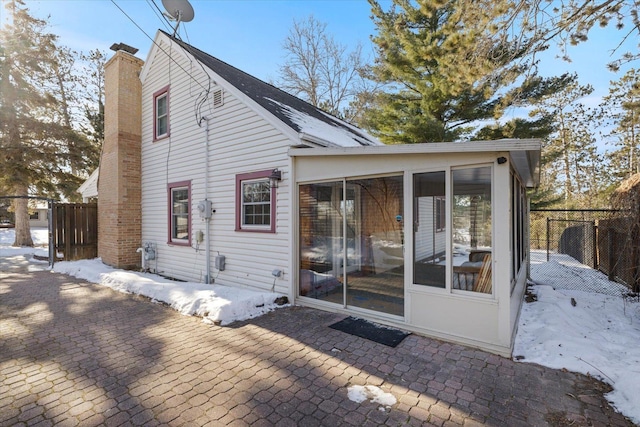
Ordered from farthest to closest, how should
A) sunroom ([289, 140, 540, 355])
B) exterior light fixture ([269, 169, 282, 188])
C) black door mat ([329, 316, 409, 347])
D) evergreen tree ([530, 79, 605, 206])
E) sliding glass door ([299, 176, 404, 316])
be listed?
evergreen tree ([530, 79, 605, 206])
exterior light fixture ([269, 169, 282, 188])
sliding glass door ([299, 176, 404, 316])
black door mat ([329, 316, 409, 347])
sunroom ([289, 140, 540, 355])

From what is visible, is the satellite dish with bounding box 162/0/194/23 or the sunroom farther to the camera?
the satellite dish with bounding box 162/0/194/23

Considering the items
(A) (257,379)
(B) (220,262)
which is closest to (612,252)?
(A) (257,379)

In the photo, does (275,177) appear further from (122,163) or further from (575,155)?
(575,155)

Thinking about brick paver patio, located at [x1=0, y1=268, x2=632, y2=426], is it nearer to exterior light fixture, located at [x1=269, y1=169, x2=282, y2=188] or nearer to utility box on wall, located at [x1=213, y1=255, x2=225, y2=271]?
utility box on wall, located at [x1=213, y1=255, x2=225, y2=271]

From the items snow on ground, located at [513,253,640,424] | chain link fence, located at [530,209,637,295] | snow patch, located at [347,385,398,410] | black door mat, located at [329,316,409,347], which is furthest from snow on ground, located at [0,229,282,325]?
chain link fence, located at [530,209,637,295]

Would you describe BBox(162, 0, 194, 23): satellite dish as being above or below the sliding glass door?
above

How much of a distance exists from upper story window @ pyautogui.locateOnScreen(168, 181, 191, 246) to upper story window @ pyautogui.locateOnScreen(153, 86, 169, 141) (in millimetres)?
1848

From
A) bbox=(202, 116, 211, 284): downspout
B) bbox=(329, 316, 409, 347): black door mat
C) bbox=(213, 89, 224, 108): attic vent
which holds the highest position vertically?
bbox=(213, 89, 224, 108): attic vent

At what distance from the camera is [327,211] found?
573 centimetres

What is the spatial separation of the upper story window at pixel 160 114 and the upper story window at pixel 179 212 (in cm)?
185

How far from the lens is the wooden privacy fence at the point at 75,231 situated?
10.2m

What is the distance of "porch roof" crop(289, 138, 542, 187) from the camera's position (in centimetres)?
367

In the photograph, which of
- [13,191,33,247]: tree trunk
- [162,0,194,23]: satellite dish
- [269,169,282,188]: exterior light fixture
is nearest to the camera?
[269,169,282,188]: exterior light fixture

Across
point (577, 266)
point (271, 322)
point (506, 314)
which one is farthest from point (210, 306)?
point (577, 266)
